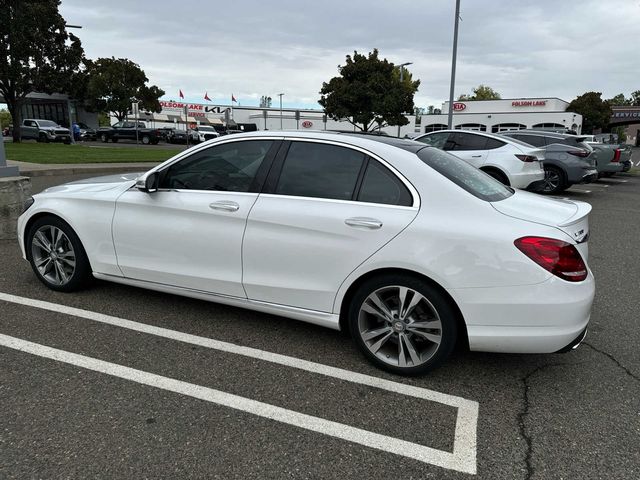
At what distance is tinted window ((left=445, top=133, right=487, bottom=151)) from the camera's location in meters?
11.0

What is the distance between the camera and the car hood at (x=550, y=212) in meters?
2.96

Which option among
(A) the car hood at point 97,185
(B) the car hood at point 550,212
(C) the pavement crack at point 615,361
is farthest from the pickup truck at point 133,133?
(C) the pavement crack at point 615,361

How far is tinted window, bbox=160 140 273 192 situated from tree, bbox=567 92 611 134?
2820 inches

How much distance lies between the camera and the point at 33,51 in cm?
2925

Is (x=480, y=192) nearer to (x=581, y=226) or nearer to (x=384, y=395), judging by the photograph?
(x=581, y=226)

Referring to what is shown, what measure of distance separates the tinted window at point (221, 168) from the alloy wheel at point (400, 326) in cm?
129

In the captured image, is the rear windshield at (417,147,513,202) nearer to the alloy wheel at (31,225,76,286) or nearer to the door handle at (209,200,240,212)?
the door handle at (209,200,240,212)

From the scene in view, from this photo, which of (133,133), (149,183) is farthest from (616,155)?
(133,133)

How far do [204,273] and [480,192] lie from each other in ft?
6.78

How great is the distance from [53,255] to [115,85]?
46.3m

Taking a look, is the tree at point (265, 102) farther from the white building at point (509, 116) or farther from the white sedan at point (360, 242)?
the white sedan at point (360, 242)

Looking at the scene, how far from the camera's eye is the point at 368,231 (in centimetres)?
311

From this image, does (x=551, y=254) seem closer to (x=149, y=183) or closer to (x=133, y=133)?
(x=149, y=183)

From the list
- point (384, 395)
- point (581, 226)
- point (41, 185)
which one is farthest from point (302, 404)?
point (41, 185)
